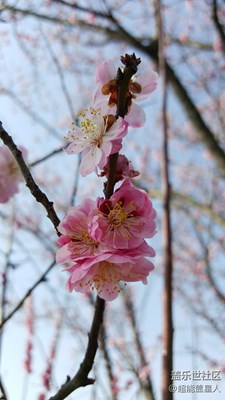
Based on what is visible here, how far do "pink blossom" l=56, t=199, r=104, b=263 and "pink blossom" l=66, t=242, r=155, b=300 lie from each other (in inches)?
0.9

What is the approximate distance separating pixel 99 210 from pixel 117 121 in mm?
177

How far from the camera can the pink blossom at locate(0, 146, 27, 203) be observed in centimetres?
143

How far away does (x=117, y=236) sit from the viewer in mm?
766

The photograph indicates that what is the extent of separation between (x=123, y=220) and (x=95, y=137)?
0.20 m

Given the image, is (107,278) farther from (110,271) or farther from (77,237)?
(77,237)

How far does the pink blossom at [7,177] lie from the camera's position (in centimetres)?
143

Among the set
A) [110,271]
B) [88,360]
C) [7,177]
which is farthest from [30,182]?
[7,177]

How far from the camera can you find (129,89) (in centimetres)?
84

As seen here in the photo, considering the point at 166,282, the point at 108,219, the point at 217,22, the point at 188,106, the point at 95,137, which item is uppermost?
the point at 217,22

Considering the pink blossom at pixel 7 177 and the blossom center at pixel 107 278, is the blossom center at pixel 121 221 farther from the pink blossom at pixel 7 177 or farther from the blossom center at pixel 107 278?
the pink blossom at pixel 7 177

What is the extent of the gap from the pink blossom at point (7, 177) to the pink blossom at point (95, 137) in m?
0.58

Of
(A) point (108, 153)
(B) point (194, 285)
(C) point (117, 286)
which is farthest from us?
(B) point (194, 285)

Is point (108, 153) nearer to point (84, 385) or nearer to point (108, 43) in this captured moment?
point (84, 385)

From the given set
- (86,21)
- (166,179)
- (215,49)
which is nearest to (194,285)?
(215,49)
